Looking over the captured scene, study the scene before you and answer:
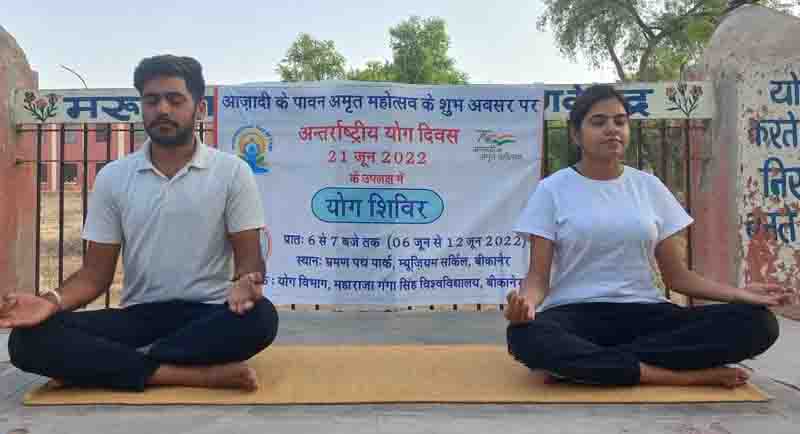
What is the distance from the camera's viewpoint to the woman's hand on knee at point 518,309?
287 cm

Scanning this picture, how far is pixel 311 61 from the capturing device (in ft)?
132

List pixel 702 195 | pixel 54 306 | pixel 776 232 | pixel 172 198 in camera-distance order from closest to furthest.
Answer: pixel 54 306 → pixel 172 198 → pixel 776 232 → pixel 702 195

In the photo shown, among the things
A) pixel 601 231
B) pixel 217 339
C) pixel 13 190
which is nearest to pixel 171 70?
pixel 217 339

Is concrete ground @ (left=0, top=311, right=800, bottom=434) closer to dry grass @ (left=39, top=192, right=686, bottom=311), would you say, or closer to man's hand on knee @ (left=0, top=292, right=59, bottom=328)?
man's hand on knee @ (left=0, top=292, right=59, bottom=328)

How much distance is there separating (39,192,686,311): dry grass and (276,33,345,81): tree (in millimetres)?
14242

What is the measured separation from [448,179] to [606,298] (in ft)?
8.07

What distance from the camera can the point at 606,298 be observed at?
315cm

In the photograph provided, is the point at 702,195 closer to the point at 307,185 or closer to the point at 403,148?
the point at 403,148

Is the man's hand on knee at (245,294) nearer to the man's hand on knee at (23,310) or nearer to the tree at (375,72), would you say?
the man's hand on knee at (23,310)

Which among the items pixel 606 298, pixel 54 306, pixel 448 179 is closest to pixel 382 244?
pixel 448 179

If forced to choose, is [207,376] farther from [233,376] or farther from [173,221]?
[173,221]

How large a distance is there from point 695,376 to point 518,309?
816 millimetres

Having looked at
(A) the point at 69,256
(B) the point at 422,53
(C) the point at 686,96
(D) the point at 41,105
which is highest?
(B) the point at 422,53

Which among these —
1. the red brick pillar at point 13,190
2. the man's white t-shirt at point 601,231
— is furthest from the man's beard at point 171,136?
the red brick pillar at point 13,190
